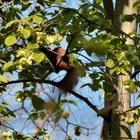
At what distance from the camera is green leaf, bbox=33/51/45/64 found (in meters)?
1.96

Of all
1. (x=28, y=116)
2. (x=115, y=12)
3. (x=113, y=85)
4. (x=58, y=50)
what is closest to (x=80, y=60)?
(x=58, y=50)

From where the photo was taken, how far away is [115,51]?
2.43 meters

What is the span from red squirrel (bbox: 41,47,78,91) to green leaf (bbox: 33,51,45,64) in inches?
9.1

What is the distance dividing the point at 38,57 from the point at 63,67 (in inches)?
13.6

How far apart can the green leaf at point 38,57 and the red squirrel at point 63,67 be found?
231mm

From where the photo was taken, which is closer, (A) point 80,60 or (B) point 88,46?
(B) point 88,46

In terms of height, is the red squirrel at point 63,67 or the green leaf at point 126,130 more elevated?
the red squirrel at point 63,67

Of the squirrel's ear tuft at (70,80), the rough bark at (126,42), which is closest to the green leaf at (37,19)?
the squirrel's ear tuft at (70,80)

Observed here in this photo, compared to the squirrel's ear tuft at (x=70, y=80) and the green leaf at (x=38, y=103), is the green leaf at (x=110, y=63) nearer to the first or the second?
the squirrel's ear tuft at (x=70, y=80)

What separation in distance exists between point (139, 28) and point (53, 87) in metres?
0.73

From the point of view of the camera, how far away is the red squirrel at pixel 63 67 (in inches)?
88.7

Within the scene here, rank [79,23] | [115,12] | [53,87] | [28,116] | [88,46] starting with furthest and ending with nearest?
[115,12] → [28,116] → [53,87] → [79,23] → [88,46]

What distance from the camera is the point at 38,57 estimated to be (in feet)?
6.47

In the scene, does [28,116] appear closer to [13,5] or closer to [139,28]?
[13,5]
